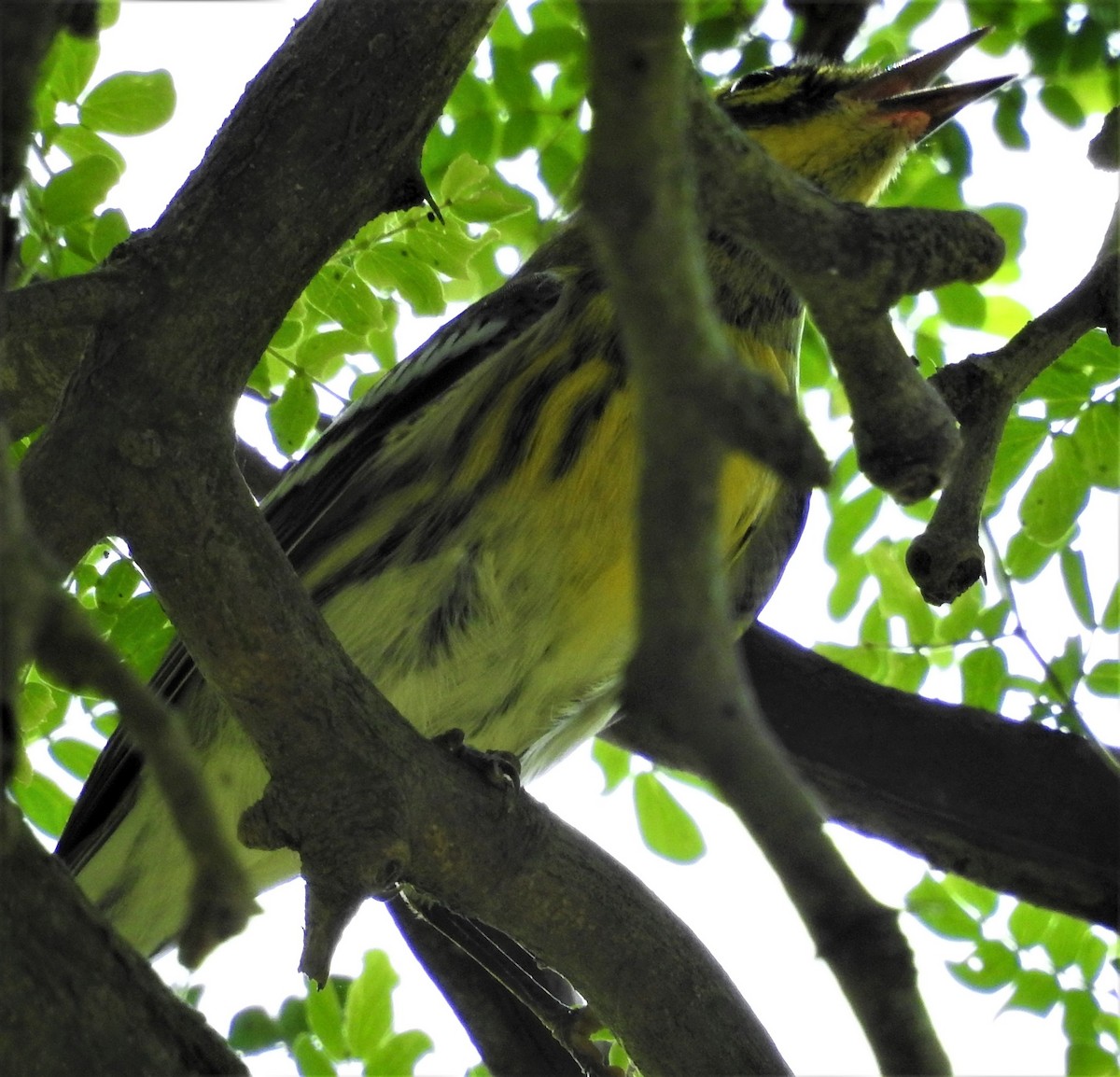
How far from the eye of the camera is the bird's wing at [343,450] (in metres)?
3.71

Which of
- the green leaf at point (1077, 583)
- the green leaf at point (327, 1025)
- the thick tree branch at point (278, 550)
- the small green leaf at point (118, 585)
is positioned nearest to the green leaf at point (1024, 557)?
the green leaf at point (1077, 583)

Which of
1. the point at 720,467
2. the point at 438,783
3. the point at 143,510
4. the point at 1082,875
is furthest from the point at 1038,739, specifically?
the point at 720,467

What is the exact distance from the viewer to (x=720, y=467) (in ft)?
4.45

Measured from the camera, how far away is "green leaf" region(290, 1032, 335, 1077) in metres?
3.79

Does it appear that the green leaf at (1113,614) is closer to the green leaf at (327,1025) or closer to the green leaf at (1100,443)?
the green leaf at (1100,443)

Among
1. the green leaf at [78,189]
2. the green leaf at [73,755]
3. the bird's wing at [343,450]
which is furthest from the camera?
the green leaf at [73,755]

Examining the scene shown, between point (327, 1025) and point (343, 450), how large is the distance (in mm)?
1472

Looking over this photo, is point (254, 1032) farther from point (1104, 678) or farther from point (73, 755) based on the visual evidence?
point (1104, 678)

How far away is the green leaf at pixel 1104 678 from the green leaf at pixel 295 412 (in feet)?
7.13

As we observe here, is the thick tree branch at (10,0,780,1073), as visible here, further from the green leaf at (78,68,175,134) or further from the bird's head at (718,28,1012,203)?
the bird's head at (718,28,1012,203)

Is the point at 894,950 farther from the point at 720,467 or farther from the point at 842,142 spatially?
the point at 842,142

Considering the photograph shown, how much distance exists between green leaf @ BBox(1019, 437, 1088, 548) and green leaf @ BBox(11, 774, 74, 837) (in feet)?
8.47

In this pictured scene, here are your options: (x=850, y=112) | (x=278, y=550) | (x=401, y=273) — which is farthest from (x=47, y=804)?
(x=850, y=112)

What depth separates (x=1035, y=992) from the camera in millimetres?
3844
